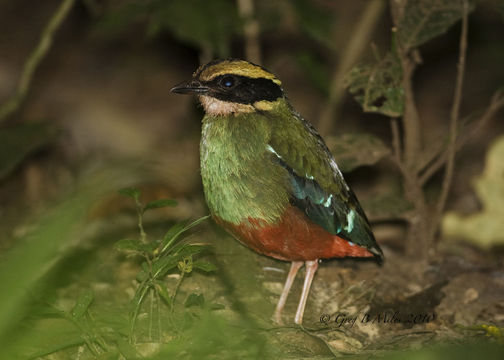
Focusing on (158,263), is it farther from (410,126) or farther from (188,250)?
(410,126)

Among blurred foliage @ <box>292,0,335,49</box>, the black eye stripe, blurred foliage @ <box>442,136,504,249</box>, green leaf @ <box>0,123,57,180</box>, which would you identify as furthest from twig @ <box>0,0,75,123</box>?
blurred foliage @ <box>442,136,504,249</box>

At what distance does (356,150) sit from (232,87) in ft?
4.20

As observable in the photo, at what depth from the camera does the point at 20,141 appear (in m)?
6.55

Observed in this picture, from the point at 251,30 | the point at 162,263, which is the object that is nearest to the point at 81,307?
the point at 162,263

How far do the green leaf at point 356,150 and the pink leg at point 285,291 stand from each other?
826 mm

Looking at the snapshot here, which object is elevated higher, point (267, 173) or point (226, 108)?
point (226, 108)

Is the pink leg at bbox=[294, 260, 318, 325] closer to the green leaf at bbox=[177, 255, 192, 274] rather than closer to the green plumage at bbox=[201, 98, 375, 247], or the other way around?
the green plumage at bbox=[201, 98, 375, 247]

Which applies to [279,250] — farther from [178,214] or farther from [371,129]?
[371,129]

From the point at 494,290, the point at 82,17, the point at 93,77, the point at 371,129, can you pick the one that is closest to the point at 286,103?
the point at 494,290

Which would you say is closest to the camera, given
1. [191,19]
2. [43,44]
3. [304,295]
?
[304,295]

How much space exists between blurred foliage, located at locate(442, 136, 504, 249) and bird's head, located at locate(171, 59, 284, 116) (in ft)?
8.22

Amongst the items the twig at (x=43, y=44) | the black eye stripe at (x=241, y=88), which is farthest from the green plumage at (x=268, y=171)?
the twig at (x=43, y=44)

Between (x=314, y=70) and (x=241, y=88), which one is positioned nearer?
(x=241, y=88)

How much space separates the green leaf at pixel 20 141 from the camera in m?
6.31
